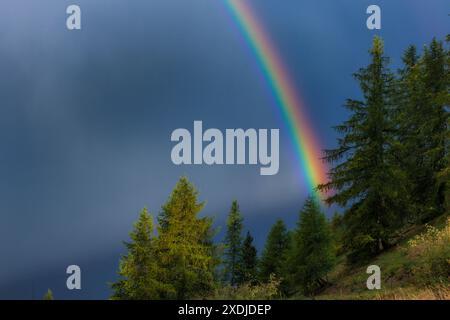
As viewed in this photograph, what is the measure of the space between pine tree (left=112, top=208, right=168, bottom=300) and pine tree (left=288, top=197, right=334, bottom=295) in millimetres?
9560

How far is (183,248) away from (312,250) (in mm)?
9538

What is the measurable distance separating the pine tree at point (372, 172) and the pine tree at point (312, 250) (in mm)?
2361

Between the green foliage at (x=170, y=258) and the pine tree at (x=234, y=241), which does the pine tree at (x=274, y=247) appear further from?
the green foliage at (x=170, y=258)

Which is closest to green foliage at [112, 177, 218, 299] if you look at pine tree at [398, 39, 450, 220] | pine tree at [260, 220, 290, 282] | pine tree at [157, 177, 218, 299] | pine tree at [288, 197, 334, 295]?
pine tree at [157, 177, 218, 299]

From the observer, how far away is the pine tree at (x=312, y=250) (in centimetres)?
2866

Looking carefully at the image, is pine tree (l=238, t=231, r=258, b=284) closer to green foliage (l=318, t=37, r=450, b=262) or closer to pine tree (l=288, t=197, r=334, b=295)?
pine tree (l=288, t=197, r=334, b=295)

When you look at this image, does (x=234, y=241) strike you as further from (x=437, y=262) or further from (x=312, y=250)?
(x=437, y=262)

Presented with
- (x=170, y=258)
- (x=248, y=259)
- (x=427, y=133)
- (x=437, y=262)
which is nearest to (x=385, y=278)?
(x=437, y=262)

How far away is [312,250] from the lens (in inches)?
1198

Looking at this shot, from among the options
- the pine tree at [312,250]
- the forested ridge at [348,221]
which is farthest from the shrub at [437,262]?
the pine tree at [312,250]

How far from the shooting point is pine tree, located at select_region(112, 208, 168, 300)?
2581 centimetres
